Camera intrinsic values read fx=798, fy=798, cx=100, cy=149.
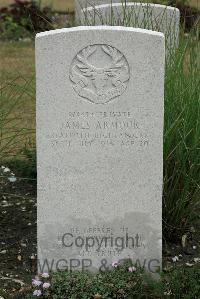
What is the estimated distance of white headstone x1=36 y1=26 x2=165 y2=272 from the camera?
398cm

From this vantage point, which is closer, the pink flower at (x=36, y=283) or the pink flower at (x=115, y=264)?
the pink flower at (x=36, y=283)

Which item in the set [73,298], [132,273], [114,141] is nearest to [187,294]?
[132,273]

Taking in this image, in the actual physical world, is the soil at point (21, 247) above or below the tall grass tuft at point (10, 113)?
below

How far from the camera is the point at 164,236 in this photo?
4.81 metres

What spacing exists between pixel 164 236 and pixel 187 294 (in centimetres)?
83

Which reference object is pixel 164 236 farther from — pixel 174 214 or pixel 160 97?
pixel 160 97

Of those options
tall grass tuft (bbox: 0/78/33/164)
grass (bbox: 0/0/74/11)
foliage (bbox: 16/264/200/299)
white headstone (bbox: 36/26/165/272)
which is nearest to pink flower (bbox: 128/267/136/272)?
foliage (bbox: 16/264/200/299)

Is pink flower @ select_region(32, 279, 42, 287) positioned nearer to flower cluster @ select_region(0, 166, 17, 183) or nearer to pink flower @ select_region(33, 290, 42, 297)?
pink flower @ select_region(33, 290, 42, 297)

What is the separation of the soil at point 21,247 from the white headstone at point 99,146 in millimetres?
176

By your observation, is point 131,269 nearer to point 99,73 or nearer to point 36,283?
point 36,283

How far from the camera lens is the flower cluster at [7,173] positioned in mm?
5754

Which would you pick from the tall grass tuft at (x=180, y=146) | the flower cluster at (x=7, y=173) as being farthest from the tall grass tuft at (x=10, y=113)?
the tall grass tuft at (x=180, y=146)

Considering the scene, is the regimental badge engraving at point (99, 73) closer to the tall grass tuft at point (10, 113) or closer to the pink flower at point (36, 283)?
the tall grass tuft at point (10, 113)

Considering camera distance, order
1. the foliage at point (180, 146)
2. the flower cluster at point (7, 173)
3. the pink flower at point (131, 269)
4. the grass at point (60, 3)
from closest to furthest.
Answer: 1. the pink flower at point (131, 269)
2. the foliage at point (180, 146)
3. the flower cluster at point (7, 173)
4. the grass at point (60, 3)
